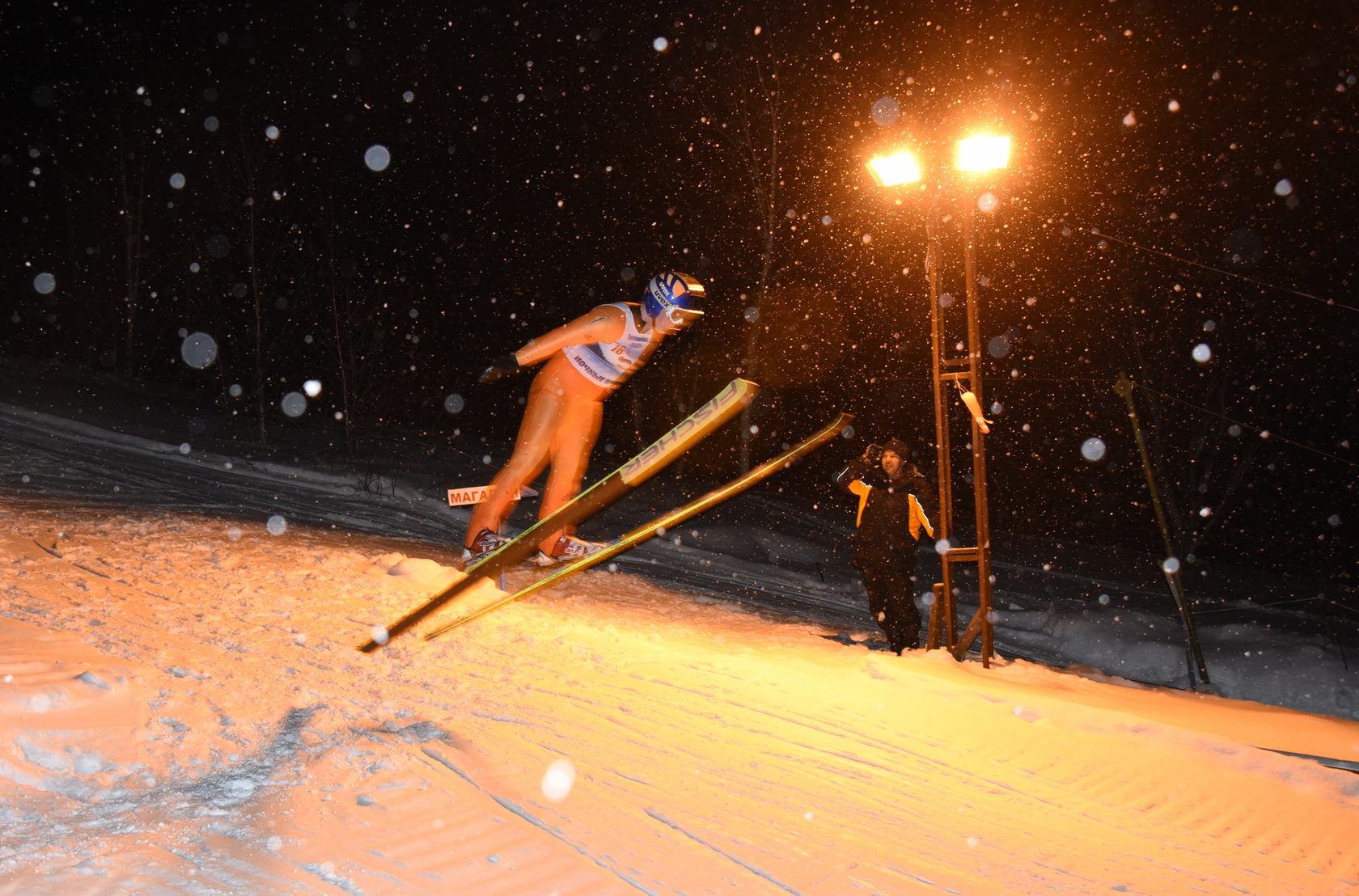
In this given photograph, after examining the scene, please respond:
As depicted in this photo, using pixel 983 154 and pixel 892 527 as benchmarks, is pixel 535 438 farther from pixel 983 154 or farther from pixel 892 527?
pixel 983 154

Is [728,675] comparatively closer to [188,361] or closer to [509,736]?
[509,736]

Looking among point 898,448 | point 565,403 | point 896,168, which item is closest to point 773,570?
point 898,448

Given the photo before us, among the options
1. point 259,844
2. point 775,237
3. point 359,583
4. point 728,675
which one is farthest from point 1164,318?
point 259,844

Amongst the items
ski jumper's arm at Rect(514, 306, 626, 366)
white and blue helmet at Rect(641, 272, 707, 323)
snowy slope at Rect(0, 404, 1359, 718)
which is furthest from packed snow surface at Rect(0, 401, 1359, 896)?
snowy slope at Rect(0, 404, 1359, 718)

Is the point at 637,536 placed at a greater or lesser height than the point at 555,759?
greater

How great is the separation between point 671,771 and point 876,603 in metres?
4.11

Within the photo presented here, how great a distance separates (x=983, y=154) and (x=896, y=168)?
0.65 meters

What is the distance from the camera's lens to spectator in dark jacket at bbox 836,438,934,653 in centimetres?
743

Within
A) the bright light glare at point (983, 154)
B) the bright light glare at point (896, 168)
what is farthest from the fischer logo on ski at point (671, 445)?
the bright light glare at point (983, 154)

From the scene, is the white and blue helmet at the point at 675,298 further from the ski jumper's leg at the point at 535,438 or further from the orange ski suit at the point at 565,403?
the ski jumper's leg at the point at 535,438

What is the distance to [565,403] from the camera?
601 cm

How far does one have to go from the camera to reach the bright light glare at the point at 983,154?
21.2 ft

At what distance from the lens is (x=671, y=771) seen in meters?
3.91

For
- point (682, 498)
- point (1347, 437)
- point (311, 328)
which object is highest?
point (311, 328)
